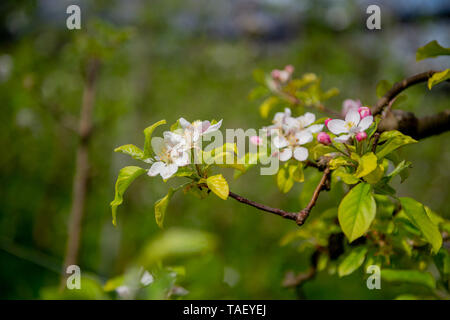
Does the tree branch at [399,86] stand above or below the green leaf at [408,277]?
above

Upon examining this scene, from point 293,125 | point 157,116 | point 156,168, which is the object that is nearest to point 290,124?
point 293,125

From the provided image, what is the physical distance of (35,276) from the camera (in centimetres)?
149

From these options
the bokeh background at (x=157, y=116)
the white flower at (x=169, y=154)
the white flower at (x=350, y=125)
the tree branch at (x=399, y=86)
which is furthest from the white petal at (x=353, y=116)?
the bokeh background at (x=157, y=116)

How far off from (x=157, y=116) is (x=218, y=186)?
2.73 meters

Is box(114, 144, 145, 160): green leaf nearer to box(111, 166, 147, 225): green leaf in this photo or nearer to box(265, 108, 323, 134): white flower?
box(111, 166, 147, 225): green leaf

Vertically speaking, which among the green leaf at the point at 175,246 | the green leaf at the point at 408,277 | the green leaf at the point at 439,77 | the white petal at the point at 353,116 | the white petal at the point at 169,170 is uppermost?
the green leaf at the point at 439,77

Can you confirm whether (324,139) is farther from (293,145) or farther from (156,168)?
(156,168)

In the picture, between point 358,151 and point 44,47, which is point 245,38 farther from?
point 358,151

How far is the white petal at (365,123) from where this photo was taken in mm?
419

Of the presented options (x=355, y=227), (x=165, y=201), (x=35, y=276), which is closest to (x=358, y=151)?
(x=355, y=227)

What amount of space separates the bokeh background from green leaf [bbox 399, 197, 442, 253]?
3.14 ft

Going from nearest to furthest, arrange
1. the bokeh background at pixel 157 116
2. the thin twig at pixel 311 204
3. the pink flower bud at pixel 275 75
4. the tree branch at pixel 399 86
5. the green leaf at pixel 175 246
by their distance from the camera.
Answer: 1. the green leaf at pixel 175 246
2. the thin twig at pixel 311 204
3. the tree branch at pixel 399 86
4. the pink flower bud at pixel 275 75
5. the bokeh background at pixel 157 116

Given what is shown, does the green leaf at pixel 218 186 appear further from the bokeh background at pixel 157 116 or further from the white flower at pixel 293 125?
the bokeh background at pixel 157 116
